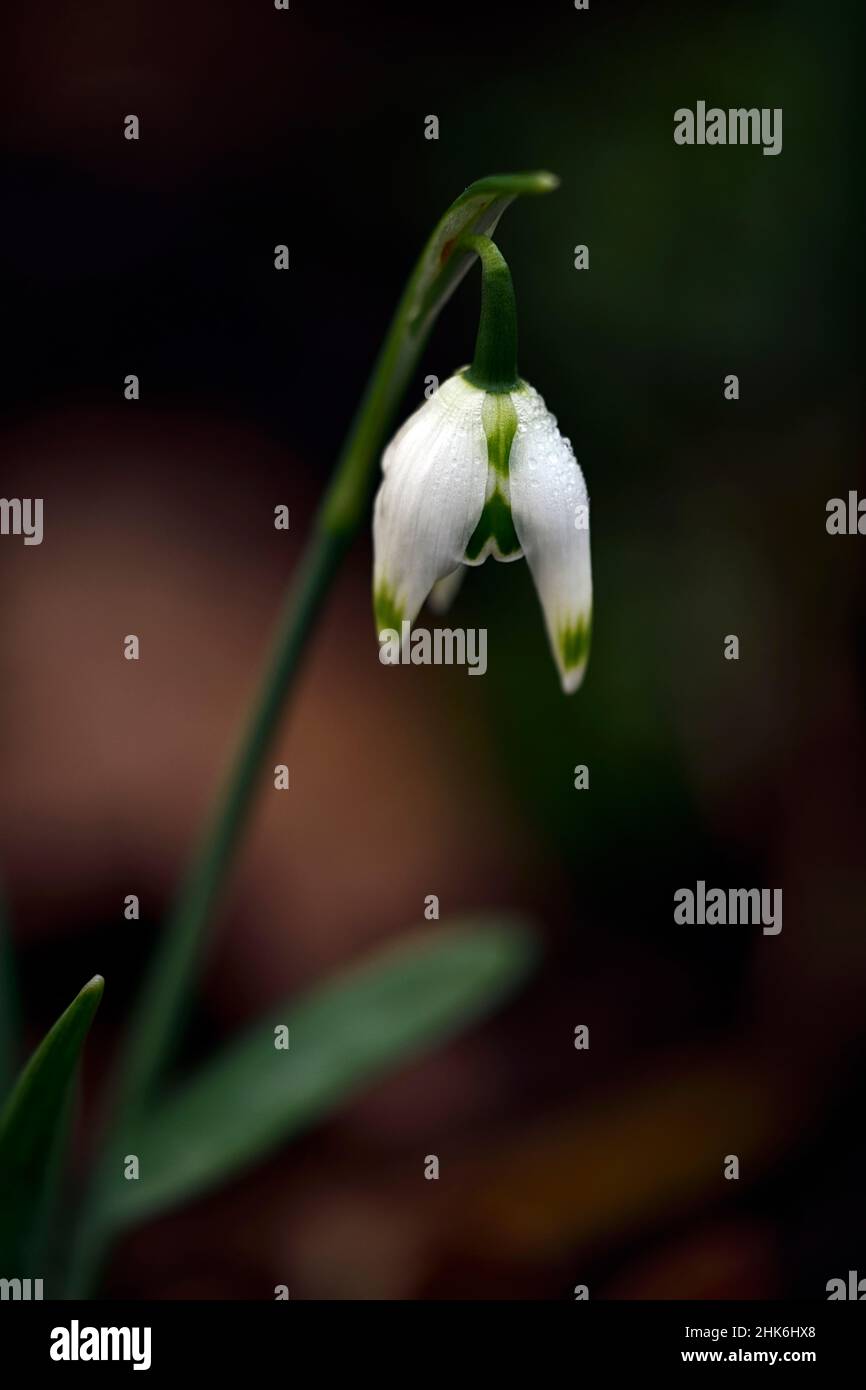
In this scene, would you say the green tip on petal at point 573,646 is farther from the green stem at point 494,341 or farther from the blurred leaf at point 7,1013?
the blurred leaf at point 7,1013

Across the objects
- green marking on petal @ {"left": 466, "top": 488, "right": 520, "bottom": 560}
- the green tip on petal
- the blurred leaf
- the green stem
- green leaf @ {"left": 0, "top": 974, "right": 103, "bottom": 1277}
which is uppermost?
the green stem

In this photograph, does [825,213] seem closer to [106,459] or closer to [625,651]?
[625,651]

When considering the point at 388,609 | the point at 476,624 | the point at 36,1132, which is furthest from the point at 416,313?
the point at 476,624

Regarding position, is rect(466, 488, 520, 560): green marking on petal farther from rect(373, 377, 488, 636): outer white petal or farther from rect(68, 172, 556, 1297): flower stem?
rect(68, 172, 556, 1297): flower stem

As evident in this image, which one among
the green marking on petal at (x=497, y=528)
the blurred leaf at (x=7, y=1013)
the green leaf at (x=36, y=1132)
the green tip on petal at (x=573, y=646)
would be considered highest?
the green marking on petal at (x=497, y=528)

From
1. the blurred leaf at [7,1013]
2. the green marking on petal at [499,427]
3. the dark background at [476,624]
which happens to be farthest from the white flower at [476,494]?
the dark background at [476,624]

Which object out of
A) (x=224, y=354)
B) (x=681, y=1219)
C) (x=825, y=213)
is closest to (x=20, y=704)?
(x=224, y=354)

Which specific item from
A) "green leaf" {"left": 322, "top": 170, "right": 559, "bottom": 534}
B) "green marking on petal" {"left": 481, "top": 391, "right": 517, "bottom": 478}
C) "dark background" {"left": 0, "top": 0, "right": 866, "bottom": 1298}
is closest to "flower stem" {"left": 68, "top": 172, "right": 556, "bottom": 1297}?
"green leaf" {"left": 322, "top": 170, "right": 559, "bottom": 534}
